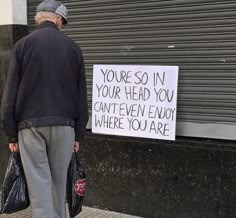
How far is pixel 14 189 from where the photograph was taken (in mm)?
3469

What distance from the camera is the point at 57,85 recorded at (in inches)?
132

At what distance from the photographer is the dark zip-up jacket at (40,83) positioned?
131 inches

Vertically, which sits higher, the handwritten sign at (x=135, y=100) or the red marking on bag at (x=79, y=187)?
the handwritten sign at (x=135, y=100)

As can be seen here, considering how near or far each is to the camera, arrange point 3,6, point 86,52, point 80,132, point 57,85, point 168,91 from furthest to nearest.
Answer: point 3,6
point 86,52
point 168,91
point 80,132
point 57,85

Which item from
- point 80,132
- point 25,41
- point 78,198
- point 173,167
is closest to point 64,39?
point 25,41

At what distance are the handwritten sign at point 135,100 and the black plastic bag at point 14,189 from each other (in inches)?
55.5

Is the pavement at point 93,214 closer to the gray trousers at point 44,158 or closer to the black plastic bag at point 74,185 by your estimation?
the black plastic bag at point 74,185

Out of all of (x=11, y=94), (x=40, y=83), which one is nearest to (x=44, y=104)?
(x=40, y=83)

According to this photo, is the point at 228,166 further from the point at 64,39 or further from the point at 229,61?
the point at 64,39

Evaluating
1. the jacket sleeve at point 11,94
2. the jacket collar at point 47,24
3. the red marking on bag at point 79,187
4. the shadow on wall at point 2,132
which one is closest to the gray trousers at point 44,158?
the jacket sleeve at point 11,94

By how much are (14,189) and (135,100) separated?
5.23ft

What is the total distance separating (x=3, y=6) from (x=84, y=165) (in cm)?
203

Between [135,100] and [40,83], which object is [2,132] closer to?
[135,100]

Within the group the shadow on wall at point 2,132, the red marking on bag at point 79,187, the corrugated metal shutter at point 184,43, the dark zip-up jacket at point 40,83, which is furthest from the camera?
the shadow on wall at point 2,132
